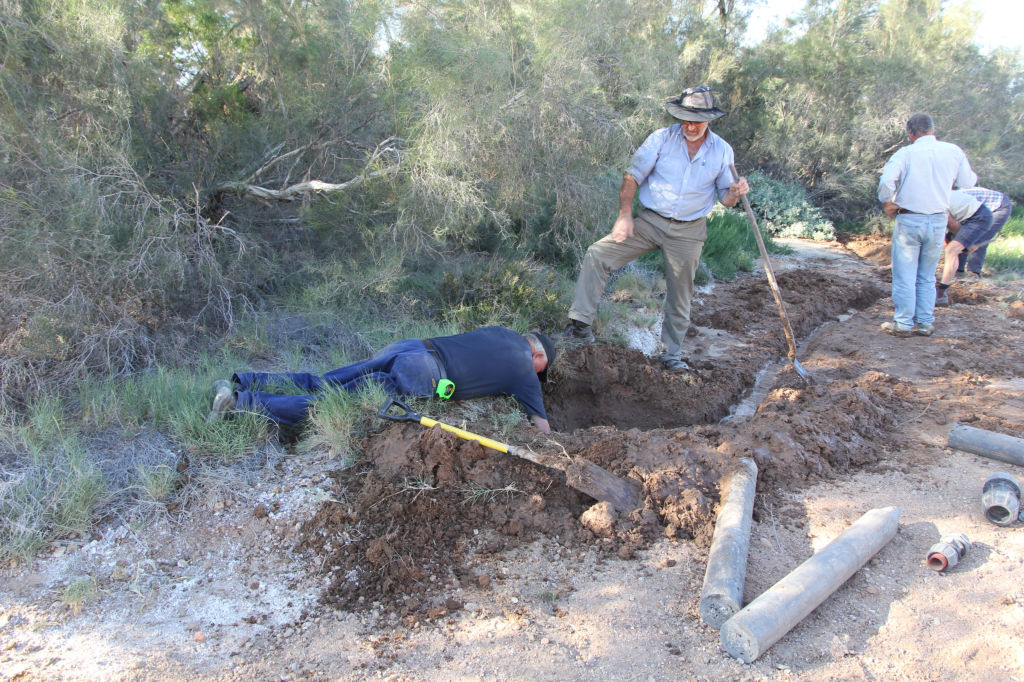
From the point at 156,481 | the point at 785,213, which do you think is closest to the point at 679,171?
the point at 156,481

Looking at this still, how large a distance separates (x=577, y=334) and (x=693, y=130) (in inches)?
71.8

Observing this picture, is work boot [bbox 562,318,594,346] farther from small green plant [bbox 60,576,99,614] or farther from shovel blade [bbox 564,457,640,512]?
small green plant [bbox 60,576,99,614]

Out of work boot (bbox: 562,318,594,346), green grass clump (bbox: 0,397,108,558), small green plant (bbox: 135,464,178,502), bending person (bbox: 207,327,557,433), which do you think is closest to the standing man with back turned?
work boot (bbox: 562,318,594,346)

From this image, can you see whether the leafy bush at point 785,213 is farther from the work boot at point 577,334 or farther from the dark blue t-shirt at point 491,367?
the dark blue t-shirt at point 491,367

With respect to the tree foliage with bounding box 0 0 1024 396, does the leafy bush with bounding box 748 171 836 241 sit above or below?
below

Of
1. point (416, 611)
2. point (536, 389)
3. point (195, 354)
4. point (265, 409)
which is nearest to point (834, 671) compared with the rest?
point (416, 611)

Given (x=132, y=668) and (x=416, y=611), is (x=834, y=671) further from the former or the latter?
(x=132, y=668)

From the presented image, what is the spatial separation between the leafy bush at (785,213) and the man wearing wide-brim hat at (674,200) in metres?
7.84

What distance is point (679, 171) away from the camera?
539cm

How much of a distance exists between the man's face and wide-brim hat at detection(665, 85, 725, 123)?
0.35ft

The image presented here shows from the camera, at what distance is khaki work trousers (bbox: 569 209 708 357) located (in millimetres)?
5531

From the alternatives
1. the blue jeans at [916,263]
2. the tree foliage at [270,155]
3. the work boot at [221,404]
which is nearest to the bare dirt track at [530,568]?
the work boot at [221,404]

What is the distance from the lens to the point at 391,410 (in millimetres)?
3977

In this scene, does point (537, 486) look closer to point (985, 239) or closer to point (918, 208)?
point (918, 208)
